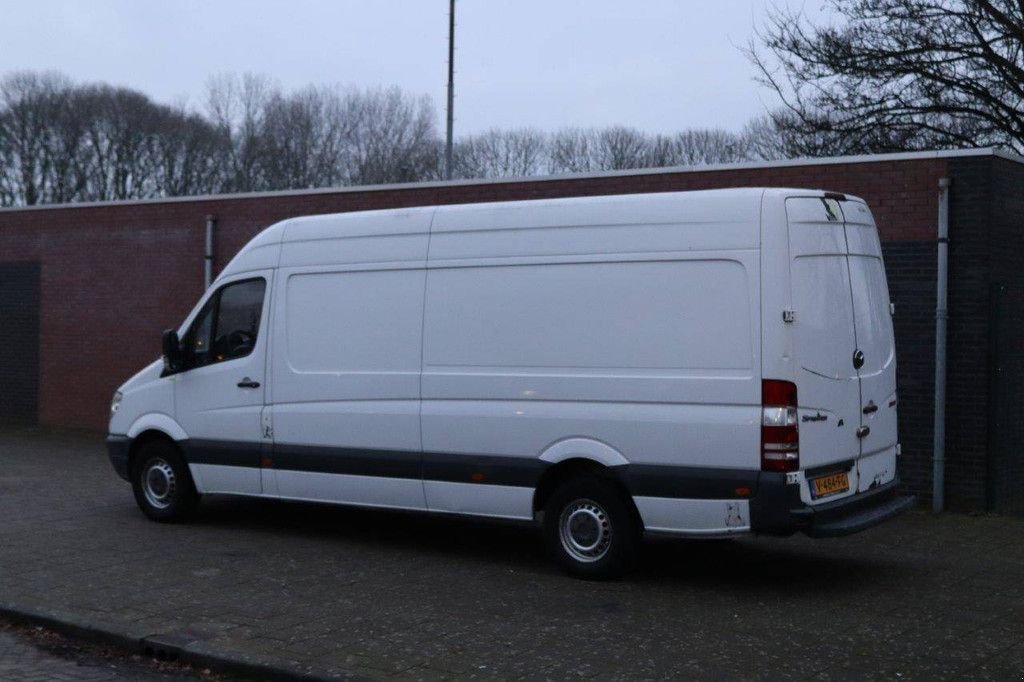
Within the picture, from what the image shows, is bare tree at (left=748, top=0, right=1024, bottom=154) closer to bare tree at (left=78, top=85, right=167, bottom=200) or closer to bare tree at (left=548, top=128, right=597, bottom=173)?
bare tree at (left=548, top=128, right=597, bottom=173)

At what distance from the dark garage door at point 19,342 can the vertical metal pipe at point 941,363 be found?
536 inches

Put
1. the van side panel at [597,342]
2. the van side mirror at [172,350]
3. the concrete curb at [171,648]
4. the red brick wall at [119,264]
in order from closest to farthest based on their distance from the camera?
the concrete curb at [171,648] → the van side panel at [597,342] → the van side mirror at [172,350] → the red brick wall at [119,264]

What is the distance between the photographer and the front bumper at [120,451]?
1113cm

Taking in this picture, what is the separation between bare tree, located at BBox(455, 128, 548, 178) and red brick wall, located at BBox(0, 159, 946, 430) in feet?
64.8

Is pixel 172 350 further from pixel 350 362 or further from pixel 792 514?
pixel 792 514

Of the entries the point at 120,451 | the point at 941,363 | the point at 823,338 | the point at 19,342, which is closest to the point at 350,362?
the point at 120,451

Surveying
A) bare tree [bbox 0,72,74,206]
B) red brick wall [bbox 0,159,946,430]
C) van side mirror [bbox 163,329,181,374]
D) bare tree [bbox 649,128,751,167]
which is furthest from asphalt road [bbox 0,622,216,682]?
bare tree [bbox 0,72,74,206]

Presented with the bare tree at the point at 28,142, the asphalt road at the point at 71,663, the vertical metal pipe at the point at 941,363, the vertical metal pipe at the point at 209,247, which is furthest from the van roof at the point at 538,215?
the bare tree at the point at 28,142

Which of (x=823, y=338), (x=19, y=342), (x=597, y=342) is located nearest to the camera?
(x=823, y=338)

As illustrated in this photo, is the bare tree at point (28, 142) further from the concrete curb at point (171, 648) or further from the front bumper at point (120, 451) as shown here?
the concrete curb at point (171, 648)

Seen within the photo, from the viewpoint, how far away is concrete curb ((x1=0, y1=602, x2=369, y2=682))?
6.32 m

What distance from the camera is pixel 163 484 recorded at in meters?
10.9

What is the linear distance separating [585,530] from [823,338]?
6.64 ft

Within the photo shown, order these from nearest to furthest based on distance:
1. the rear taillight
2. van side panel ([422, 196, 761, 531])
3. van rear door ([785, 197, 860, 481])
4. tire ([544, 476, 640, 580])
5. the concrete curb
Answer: the concrete curb, the rear taillight, van rear door ([785, 197, 860, 481]), van side panel ([422, 196, 761, 531]), tire ([544, 476, 640, 580])
